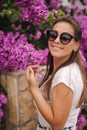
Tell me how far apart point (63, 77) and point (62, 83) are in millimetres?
44

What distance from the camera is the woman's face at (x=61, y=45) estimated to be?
246cm

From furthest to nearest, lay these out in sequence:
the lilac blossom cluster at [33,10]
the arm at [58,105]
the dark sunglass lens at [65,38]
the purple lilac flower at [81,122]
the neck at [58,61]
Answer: the purple lilac flower at [81,122]
the lilac blossom cluster at [33,10]
the neck at [58,61]
the dark sunglass lens at [65,38]
the arm at [58,105]

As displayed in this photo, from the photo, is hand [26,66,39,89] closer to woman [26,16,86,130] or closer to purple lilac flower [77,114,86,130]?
woman [26,16,86,130]

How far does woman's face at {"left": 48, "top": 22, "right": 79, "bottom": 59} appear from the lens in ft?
8.09

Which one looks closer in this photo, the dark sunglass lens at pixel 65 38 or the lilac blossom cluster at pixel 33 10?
the dark sunglass lens at pixel 65 38

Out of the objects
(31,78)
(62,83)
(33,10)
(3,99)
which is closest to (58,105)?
(62,83)

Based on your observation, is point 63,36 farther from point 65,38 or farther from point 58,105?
point 58,105

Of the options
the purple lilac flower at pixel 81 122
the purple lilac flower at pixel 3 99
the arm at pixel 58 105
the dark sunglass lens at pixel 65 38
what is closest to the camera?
the arm at pixel 58 105

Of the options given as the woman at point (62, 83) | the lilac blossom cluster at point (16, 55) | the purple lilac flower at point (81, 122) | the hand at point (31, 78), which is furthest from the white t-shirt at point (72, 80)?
the purple lilac flower at point (81, 122)

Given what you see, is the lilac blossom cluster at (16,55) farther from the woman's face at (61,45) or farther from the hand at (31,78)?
the woman's face at (61,45)

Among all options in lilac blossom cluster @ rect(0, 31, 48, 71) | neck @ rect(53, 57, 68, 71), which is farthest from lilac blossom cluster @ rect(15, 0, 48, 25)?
neck @ rect(53, 57, 68, 71)

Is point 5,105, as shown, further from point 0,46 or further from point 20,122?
point 0,46

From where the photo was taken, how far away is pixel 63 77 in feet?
7.86

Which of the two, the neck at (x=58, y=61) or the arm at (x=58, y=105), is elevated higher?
the neck at (x=58, y=61)
